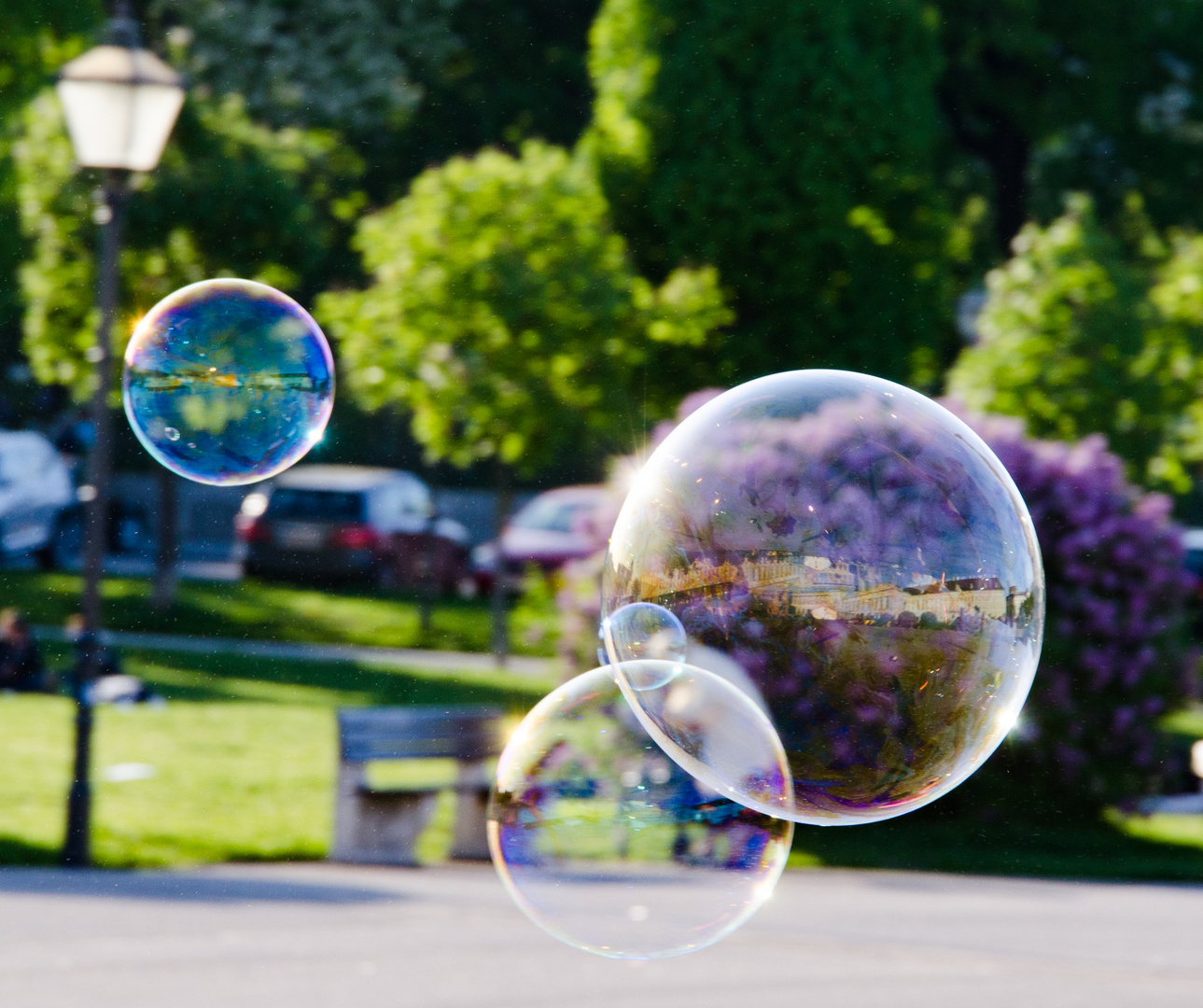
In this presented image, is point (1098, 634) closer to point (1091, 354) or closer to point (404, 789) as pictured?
point (404, 789)

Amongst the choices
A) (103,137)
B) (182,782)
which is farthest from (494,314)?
(103,137)

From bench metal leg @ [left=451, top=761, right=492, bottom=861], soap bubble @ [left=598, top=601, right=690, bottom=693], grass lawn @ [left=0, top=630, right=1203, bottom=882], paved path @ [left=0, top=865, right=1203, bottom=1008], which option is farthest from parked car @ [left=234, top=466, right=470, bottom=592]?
soap bubble @ [left=598, top=601, right=690, bottom=693]

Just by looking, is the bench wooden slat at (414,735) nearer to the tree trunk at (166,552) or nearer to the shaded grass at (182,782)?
the shaded grass at (182,782)

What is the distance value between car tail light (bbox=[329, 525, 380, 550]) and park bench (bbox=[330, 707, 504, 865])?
11526 mm

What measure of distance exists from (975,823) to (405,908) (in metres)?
3.75

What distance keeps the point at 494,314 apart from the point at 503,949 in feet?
27.1

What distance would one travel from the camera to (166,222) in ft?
52.3

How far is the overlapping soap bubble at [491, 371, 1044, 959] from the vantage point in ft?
12.2

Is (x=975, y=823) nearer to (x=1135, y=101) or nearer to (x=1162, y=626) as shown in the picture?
(x=1162, y=626)

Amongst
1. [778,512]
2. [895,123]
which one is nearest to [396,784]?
[778,512]

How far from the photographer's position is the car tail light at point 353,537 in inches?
791

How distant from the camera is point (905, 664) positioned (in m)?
3.74

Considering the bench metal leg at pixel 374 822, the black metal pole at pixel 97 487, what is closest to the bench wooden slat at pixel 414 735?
the bench metal leg at pixel 374 822

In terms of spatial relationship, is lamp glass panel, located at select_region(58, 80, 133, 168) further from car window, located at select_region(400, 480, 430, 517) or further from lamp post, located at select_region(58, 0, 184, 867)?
car window, located at select_region(400, 480, 430, 517)
